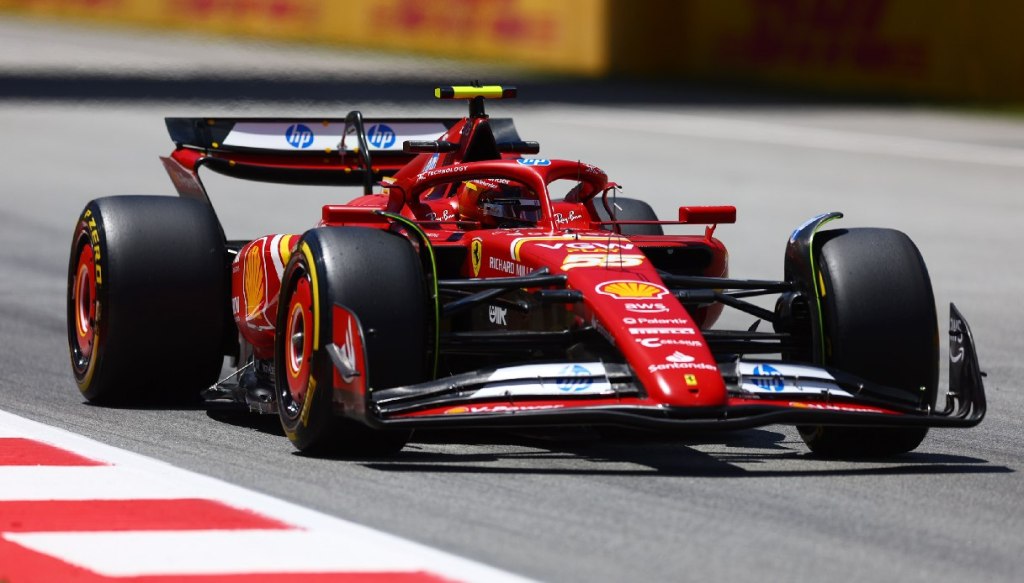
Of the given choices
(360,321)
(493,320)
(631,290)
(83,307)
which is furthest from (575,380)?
(83,307)

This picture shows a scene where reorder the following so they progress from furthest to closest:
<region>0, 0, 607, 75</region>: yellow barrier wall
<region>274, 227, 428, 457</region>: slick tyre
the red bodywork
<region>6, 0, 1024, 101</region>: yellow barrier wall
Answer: <region>0, 0, 607, 75</region>: yellow barrier wall → <region>6, 0, 1024, 101</region>: yellow barrier wall → <region>274, 227, 428, 457</region>: slick tyre → the red bodywork

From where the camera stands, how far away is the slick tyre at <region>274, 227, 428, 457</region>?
7094 millimetres

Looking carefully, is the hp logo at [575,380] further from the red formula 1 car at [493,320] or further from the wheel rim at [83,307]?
the wheel rim at [83,307]

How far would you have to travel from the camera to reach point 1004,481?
23.9 ft

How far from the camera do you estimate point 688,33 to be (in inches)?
1355

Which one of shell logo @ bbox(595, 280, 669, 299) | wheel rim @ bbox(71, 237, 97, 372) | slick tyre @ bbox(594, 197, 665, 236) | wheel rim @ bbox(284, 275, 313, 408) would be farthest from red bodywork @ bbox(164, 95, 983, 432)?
slick tyre @ bbox(594, 197, 665, 236)

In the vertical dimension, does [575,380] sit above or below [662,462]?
above

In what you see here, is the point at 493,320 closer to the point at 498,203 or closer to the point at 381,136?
the point at 498,203

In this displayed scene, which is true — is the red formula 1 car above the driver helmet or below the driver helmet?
below

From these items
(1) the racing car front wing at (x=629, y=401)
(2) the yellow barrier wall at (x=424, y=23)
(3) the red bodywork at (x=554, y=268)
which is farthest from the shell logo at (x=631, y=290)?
(2) the yellow barrier wall at (x=424, y=23)

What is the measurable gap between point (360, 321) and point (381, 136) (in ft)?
12.3

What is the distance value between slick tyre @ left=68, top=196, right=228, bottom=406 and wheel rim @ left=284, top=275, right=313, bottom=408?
43.5 inches

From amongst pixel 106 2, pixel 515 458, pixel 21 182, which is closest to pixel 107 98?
pixel 21 182

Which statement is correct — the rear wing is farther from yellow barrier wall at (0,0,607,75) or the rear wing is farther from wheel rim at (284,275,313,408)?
yellow barrier wall at (0,0,607,75)
